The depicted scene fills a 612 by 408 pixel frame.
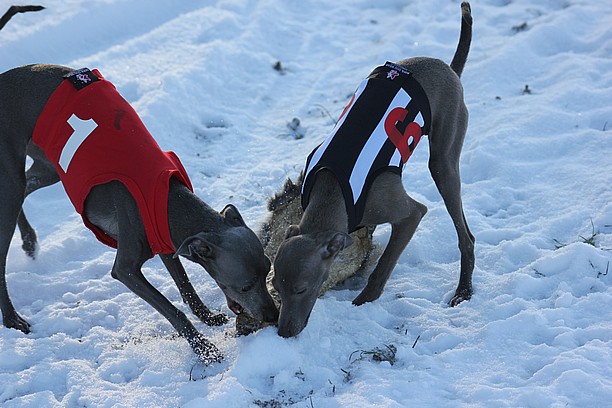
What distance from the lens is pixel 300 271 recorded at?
4.28 m

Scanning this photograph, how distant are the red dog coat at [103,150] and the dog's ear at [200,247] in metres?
0.35

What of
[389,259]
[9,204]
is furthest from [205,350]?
[9,204]

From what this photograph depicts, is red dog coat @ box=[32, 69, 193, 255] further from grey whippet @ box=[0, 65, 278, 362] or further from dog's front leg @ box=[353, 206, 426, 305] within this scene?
dog's front leg @ box=[353, 206, 426, 305]

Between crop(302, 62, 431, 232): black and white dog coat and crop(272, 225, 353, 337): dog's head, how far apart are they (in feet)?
1.04

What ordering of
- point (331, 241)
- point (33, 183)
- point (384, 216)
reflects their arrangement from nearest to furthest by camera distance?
point (331, 241) → point (384, 216) → point (33, 183)

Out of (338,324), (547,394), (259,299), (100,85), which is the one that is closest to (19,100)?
(100,85)

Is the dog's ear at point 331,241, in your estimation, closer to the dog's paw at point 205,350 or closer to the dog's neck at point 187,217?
the dog's neck at point 187,217

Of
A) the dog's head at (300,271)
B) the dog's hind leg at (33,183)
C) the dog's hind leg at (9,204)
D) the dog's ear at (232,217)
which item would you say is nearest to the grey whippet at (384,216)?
the dog's head at (300,271)

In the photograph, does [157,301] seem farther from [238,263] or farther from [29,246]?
[29,246]

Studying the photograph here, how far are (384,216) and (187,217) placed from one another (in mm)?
1397

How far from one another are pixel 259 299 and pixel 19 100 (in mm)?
2377

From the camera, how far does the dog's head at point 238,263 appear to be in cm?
429

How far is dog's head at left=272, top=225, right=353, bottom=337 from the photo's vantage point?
14.0ft

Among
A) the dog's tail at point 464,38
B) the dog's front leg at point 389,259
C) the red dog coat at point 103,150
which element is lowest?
the dog's front leg at point 389,259
